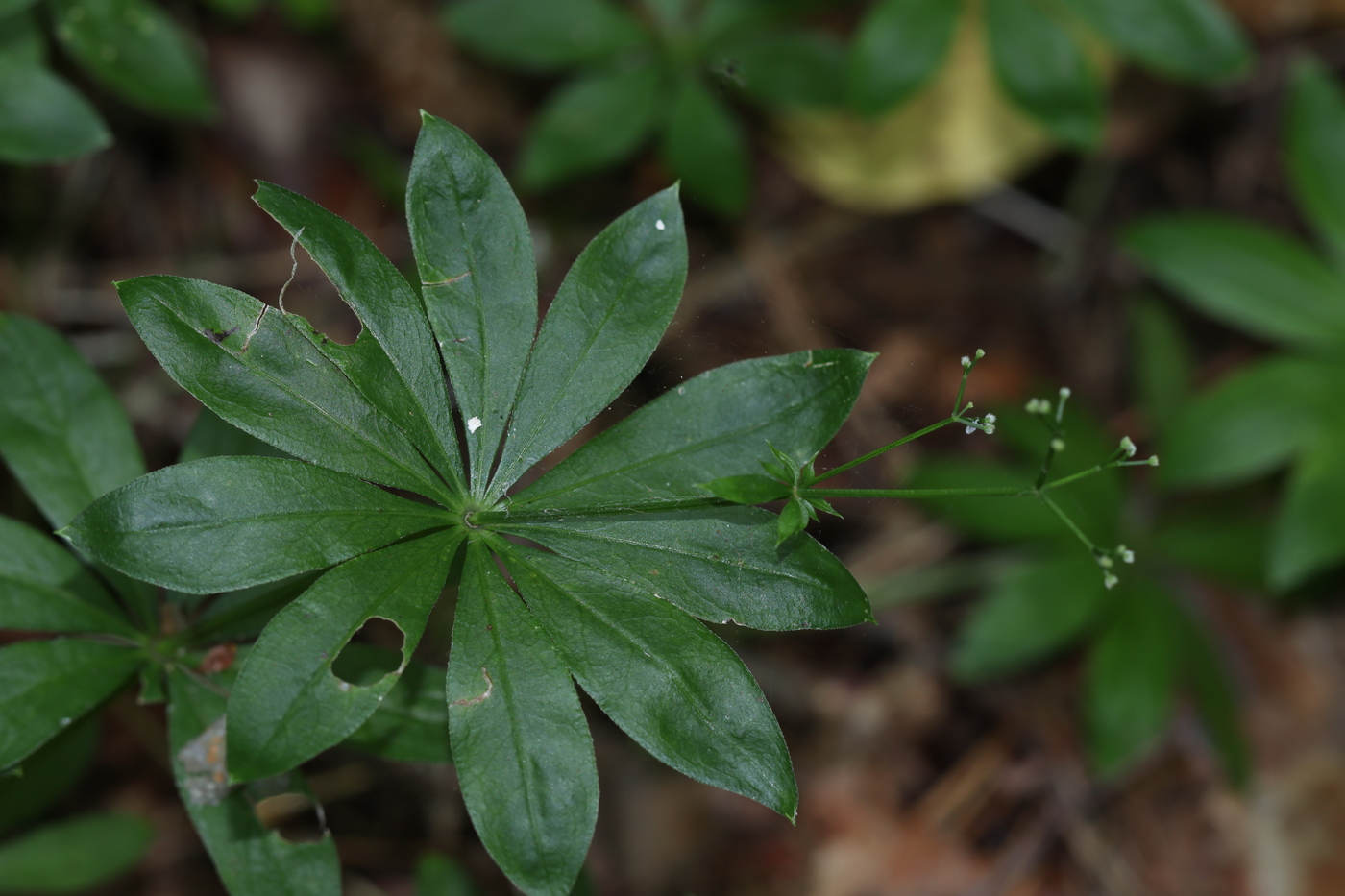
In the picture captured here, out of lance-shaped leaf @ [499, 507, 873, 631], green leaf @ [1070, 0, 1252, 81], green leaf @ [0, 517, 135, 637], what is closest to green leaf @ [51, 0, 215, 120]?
green leaf @ [0, 517, 135, 637]

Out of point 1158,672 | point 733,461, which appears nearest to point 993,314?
point 1158,672

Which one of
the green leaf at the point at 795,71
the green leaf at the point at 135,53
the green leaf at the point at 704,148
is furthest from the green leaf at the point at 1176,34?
the green leaf at the point at 135,53

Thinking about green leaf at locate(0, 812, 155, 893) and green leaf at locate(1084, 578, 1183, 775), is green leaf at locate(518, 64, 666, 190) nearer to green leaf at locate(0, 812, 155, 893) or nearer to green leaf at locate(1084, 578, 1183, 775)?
green leaf at locate(0, 812, 155, 893)

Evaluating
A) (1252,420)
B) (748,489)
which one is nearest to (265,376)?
(748,489)

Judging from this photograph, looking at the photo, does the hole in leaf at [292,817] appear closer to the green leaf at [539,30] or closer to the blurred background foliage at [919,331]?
the blurred background foliage at [919,331]

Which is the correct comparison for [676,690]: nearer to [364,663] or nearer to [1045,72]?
[364,663]

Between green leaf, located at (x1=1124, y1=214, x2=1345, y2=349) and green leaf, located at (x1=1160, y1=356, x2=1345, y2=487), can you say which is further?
green leaf, located at (x1=1124, y1=214, x2=1345, y2=349)
